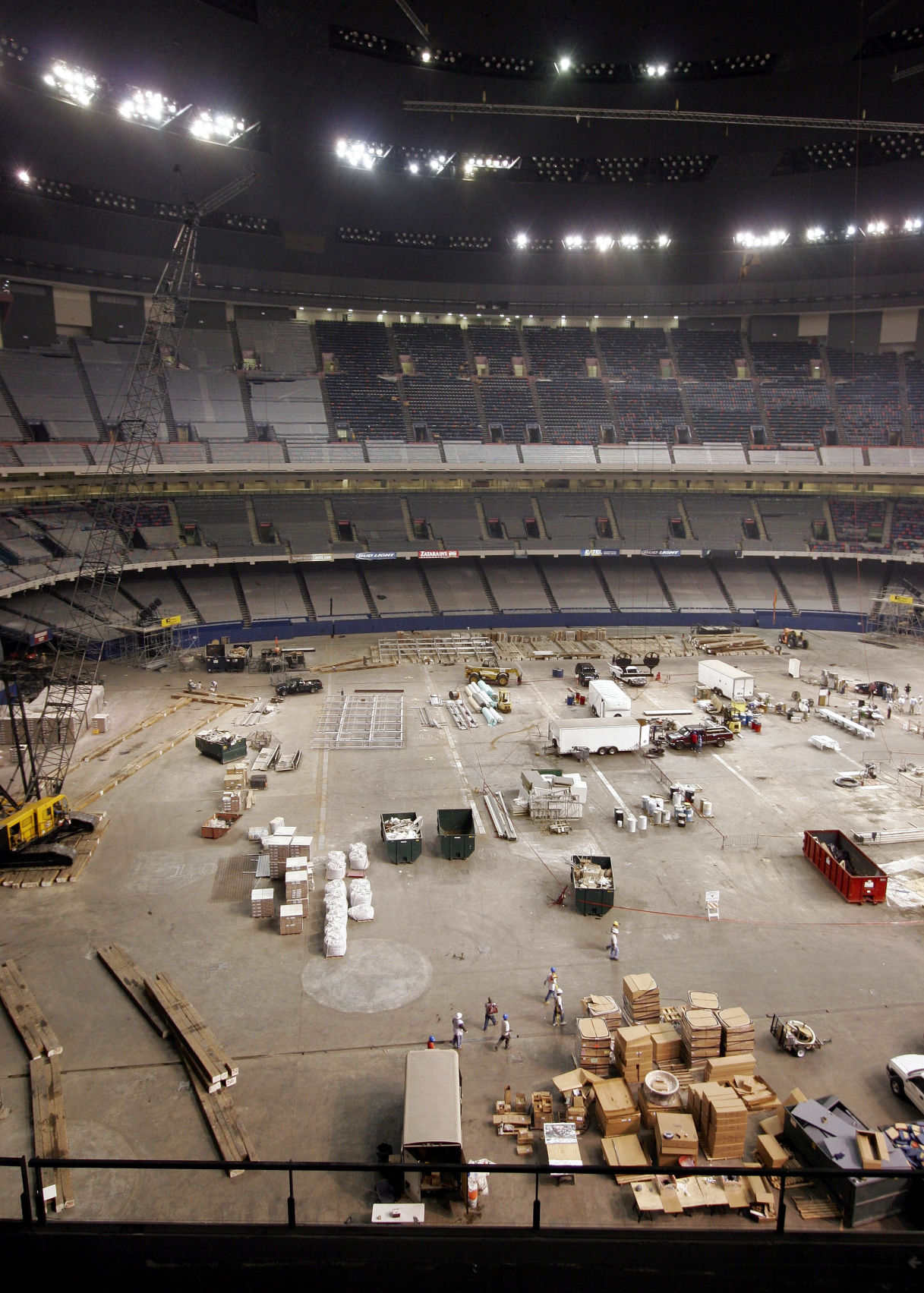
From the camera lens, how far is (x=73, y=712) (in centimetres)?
2866

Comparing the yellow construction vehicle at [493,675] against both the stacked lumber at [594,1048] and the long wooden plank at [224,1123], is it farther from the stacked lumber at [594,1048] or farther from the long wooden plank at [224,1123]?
the long wooden plank at [224,1123]

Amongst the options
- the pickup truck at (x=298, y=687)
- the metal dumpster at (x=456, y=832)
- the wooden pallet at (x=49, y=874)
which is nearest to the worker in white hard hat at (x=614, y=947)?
the metal dumpster at (x=456, y=832)

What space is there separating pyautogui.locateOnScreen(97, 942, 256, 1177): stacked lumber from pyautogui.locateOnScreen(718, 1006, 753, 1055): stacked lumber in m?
7.54

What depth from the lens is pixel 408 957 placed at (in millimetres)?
15992

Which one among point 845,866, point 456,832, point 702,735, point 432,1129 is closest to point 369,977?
point 432,1129

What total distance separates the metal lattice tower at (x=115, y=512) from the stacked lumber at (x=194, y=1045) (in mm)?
9730

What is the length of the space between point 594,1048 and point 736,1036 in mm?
2361

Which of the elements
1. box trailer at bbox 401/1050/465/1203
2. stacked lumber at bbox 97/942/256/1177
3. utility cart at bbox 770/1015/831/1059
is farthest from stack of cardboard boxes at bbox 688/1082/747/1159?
stacked lumber at bbox 97/942/256/1177

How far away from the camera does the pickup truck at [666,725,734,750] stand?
2772 cm

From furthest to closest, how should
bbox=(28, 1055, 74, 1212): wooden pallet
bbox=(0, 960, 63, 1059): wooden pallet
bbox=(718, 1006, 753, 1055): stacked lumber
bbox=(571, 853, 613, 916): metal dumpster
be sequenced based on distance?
bbox=(571, 853, 613, 916): metal dumpster, bbox=(0, 960, 63, 1059): wooden pallet, bbox=(718, 1006, 753, 1055): stacked lumber, bbox=(28, 1055, 74, 1212): wooden pallet

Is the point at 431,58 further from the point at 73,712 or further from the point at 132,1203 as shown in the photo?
the point at 132,1203

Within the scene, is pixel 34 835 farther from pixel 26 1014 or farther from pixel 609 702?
pixel 609 702

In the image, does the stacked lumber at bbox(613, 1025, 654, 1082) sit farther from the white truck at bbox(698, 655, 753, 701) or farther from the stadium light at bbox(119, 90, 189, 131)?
the stadium light at bbox(119, 90, 189, 131)

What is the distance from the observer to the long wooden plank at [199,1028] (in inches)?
493
